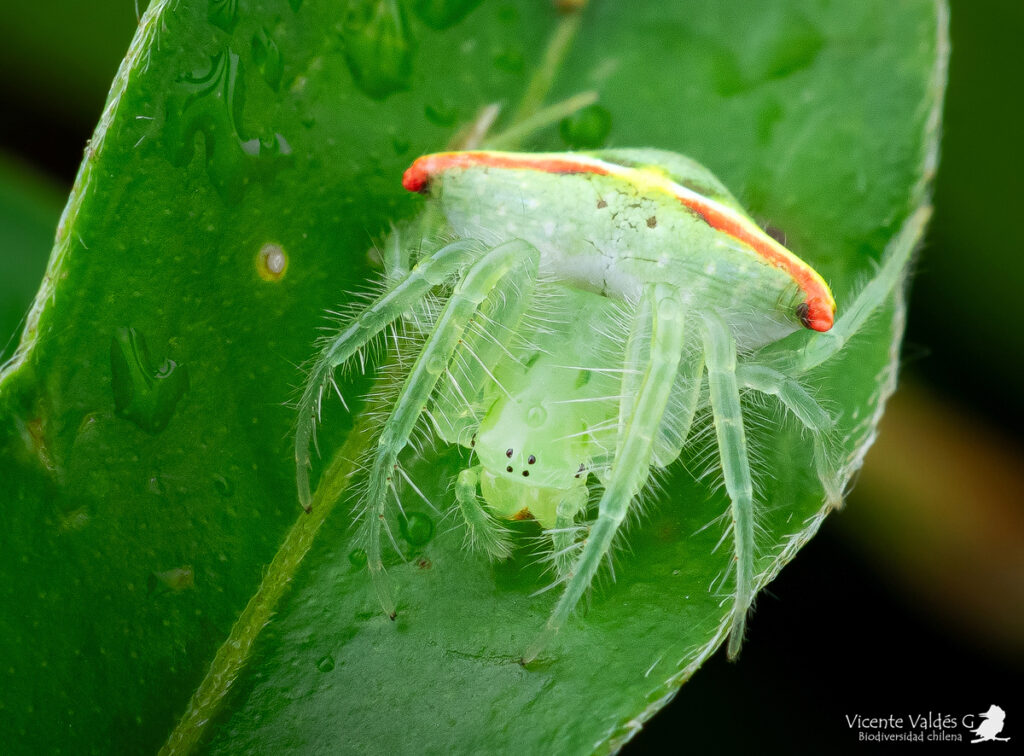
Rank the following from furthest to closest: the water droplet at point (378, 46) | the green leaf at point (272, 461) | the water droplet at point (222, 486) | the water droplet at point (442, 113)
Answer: the water droplet at point (442, 113) < the water droplet at point (378, 46) < the water droplet at point (222, 486) < the green leaf at point (272, 461)

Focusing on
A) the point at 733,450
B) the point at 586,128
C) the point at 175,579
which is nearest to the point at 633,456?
the point at 733,450

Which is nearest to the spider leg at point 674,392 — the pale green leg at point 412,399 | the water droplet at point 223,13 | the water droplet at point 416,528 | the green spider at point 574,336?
the green spider at point 574,336

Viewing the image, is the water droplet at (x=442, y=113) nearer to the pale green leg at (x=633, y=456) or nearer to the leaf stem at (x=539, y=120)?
the leaf stem at (x=539, y=120)

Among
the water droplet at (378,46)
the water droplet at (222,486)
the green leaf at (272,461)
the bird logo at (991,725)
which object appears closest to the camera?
the green leaf at (272,461)

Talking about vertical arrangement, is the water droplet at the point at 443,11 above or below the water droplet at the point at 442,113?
above

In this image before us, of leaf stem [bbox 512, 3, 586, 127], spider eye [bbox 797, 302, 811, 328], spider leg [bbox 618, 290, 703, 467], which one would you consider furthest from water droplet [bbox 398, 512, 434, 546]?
leaf stem [bbox 512, 3, 586, 127]

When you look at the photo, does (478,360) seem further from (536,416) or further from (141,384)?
(141,384)
